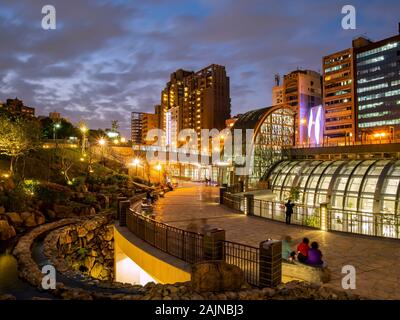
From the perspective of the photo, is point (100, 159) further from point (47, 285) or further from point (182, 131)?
point (182, 131)

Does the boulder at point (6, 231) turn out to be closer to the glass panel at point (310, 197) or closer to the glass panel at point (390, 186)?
the glass panel at point (310, 197)

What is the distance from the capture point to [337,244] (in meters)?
12.7

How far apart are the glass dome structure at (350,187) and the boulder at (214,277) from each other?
1429 centimetres

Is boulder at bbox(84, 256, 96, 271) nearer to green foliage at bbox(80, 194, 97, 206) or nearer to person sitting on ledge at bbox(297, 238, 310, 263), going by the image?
green foliage at bbox(80, 194, 97, 206)

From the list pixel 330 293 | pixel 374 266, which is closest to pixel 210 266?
pixel 330 293

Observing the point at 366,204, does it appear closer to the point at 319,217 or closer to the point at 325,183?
the point at 325,183

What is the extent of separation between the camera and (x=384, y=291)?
7895mm

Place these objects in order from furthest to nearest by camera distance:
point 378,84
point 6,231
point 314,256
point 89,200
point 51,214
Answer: point 378,84 → point 89,200 → point 51,214 → point 6,231 → point 314,256

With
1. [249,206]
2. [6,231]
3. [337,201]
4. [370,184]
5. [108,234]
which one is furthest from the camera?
[337,201]

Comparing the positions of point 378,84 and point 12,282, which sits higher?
point 378,84

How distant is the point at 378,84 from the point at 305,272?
96.8 m

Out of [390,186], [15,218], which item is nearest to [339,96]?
[390,186]

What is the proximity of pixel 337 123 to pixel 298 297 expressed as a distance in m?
98.4

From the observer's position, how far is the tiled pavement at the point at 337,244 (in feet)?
27.6
